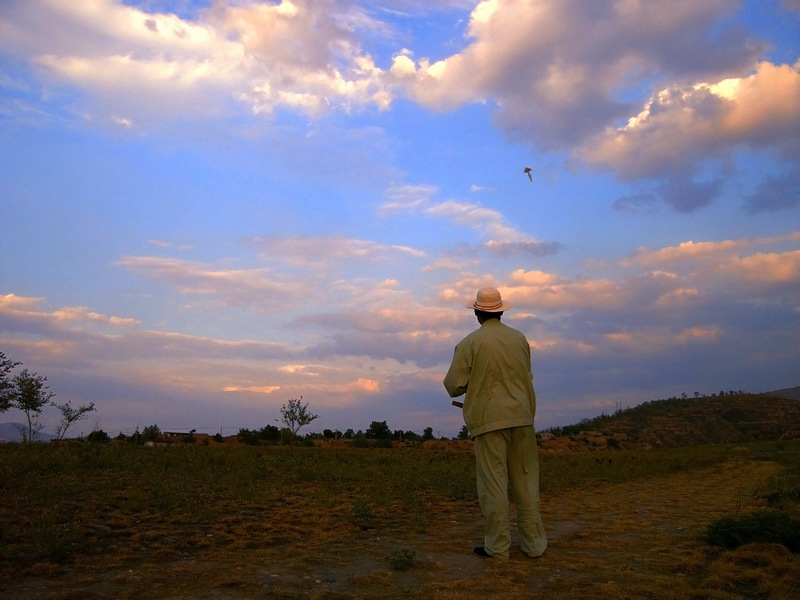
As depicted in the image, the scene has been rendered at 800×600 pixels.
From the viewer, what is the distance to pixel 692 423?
63688 mm

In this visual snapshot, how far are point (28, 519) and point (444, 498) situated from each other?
20.9 feet

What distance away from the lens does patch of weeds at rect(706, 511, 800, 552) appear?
5.36 metres

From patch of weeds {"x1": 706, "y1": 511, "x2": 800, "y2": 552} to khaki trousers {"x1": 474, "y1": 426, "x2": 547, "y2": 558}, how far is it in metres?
1.66

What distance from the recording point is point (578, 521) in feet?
26.1

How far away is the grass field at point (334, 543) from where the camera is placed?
435 centimetres

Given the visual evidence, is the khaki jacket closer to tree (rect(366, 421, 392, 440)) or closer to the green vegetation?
the green vegetation

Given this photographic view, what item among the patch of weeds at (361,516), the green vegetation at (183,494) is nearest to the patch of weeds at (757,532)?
the green vegetation at (183,494)

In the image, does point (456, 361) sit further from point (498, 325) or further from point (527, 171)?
point (527, 171)

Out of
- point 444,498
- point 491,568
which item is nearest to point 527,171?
point 444,498

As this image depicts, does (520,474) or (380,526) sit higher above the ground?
(520,474)

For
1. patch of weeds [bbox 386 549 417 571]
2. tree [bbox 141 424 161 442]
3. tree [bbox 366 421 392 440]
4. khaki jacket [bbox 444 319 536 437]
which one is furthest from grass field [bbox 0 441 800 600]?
tree [bbox 366 421 392 440]

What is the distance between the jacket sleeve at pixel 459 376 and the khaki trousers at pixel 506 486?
502mm

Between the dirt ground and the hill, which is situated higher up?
the hill

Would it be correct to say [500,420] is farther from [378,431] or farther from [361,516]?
[378,431]
